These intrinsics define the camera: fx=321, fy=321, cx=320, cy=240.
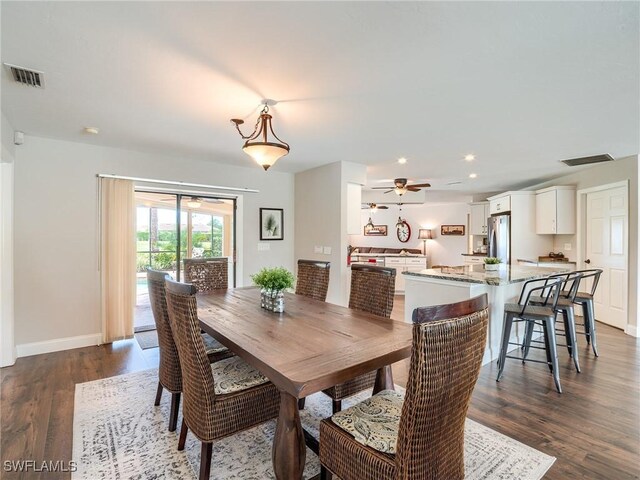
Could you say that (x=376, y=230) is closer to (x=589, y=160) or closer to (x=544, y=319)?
(x=589, y=160)

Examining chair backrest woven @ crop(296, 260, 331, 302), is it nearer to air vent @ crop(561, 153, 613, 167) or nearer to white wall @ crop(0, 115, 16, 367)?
white wall @ crop(0, 115, 16, 367)

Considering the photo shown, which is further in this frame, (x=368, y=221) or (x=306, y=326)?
(x=368, y=221)

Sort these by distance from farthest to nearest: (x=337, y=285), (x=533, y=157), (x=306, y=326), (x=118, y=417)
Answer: (x=337, y=285) → (x=533, y=157) → (x=118, y=417) → (x=306, y=326)

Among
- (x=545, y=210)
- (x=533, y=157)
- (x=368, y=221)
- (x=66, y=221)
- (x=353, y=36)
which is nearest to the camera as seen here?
(x=353, y=36)

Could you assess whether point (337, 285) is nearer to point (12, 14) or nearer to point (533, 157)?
point (533, 157)

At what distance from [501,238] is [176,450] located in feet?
21.4

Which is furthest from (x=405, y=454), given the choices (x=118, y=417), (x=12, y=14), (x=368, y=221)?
(x=368, y=221)

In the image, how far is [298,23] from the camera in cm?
165

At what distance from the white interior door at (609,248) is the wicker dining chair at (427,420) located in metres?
4.89

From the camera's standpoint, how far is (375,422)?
148cm

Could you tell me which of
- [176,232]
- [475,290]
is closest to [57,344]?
[176,232]

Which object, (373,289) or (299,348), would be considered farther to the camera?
(373,289)

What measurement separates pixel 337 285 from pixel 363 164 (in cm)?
189

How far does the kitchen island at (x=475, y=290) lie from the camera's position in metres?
3.29
